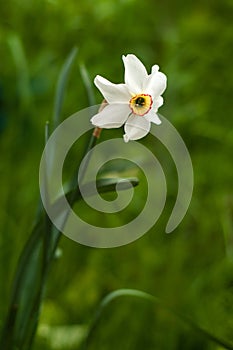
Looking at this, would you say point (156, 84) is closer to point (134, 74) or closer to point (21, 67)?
point (134, 74)

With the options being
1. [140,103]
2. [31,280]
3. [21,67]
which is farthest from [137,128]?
[21,67]

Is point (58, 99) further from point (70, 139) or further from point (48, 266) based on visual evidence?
point (70, 139)

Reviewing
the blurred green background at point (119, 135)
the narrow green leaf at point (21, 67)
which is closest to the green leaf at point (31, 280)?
the blurred green background at point (119, 135)

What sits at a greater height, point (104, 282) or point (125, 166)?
point (125, 166)

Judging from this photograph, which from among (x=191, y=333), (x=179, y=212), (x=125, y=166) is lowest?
(x=191, y=333)

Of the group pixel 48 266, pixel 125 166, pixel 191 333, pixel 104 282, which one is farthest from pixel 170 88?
pixel 48 266

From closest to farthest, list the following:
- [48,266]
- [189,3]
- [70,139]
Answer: [48,266]
[70,139]
[189,3]

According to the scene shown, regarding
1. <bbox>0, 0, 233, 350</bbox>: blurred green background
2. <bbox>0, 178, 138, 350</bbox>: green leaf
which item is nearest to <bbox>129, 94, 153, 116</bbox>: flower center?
<bbox>0, 178, 138, 350</bbox>: green leaf
